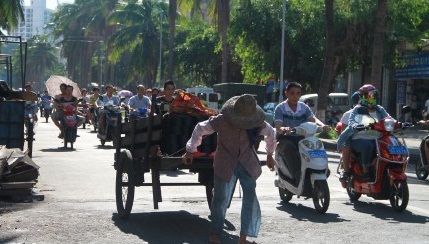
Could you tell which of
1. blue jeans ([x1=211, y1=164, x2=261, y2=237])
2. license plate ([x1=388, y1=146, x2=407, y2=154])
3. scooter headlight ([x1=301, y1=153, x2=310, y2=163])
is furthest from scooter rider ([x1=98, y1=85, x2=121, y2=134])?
blue jeans ([x1=211, y1=164, x2=261, y2=237])

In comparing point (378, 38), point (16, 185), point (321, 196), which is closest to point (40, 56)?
point (378, 38)

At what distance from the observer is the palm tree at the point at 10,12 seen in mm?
37000

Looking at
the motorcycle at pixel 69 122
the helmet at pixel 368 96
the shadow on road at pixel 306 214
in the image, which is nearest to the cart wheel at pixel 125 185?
the shadow on road at pixel 306 214

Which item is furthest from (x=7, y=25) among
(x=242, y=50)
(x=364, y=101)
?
(x=364, y=101)

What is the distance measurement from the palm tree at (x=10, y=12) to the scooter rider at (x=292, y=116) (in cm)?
2581

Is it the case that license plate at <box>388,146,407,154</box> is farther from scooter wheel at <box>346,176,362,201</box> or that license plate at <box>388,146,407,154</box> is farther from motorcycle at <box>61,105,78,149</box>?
motorcycle at <box>61,105,78,149</box>

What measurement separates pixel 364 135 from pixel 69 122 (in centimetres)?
1186

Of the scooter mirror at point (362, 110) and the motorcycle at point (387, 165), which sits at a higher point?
the scooter mirror at point (362, 110)

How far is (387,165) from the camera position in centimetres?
1176

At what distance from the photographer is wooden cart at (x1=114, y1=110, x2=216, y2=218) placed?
32.0 feet

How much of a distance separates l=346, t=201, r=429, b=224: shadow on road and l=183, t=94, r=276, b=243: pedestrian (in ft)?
9.02

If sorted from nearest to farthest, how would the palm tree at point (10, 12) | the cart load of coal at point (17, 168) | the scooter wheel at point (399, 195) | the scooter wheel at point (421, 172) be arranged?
1. the scooter wheel at point (399, 195)
2. the cart load of coal at point (17, 168)
3. the scooter wheel at point (421, 172)
4. the palm tree at point (10, 12)

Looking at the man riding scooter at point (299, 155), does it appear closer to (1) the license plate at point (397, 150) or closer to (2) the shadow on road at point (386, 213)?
(2) the shadow on road at point (386, 213)

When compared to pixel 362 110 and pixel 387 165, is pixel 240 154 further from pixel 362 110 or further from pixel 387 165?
pixel 362 110
